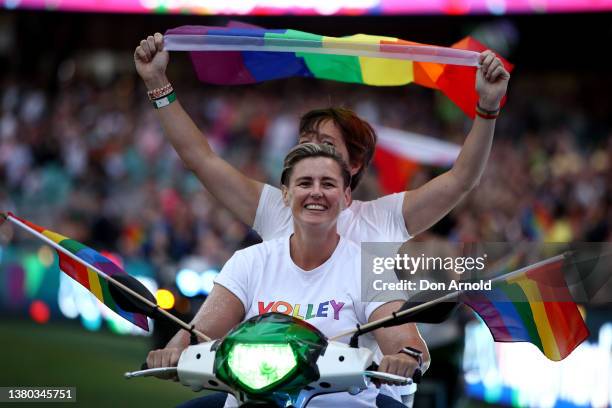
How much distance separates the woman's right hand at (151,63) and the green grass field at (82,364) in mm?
2845

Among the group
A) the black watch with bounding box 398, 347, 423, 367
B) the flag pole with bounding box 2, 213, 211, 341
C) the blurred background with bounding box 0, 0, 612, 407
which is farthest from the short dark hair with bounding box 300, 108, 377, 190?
the blurred background with bounding box 0, 0, 612, 407

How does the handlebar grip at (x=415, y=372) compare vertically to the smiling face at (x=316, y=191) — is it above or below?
below

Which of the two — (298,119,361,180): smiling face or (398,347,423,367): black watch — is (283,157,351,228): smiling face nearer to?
(398,347,423,367): black watch

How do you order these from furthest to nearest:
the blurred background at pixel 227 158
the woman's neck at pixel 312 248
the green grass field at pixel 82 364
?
the blurred background at pixel 227 158 < the green grass field at pixel 82 364 < the woman's neck at pixel 312 248

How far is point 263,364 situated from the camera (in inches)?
135

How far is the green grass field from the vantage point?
350 inches

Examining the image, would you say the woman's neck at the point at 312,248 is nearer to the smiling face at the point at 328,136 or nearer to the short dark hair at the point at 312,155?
A: the short dark hair at the point at 312,155

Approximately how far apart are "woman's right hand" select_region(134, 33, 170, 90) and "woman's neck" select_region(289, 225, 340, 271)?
3.89 ft

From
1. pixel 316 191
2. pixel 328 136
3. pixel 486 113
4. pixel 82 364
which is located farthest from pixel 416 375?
pixel 82 364

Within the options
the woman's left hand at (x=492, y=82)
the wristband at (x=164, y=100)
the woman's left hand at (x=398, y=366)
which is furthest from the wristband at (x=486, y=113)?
the woman's left hand at (x=398, y=366)

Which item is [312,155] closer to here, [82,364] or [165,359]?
[165,359]

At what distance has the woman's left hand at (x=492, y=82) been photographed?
4.83 meters

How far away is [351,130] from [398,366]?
1.71 m

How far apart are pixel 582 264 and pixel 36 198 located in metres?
15.2
